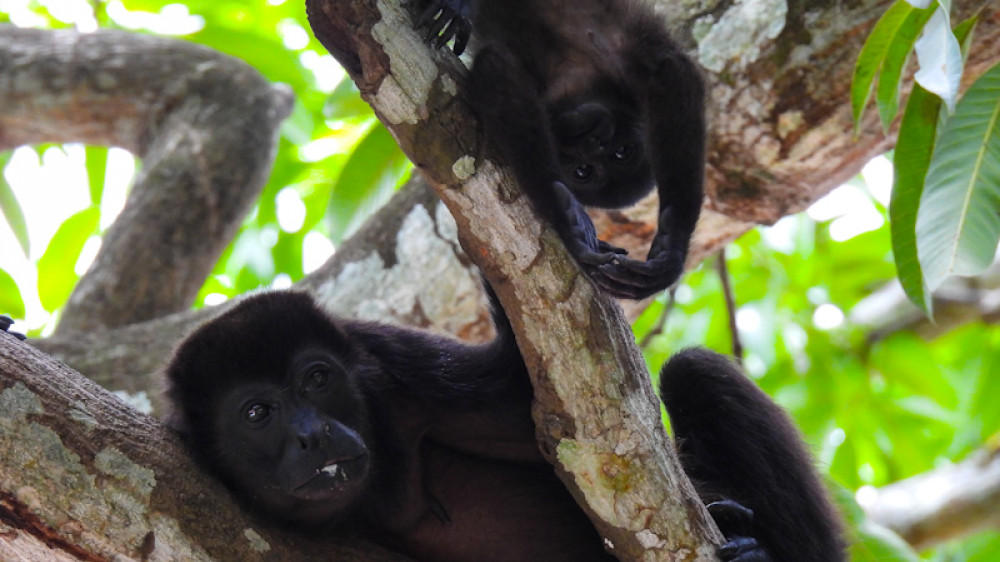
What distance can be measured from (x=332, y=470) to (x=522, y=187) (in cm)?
97

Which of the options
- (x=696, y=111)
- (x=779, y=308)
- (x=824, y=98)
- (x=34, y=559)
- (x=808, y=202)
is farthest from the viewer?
(x=779, y=308)

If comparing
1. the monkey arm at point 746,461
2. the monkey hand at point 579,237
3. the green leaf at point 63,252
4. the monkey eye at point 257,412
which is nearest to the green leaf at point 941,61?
the monkey hand at point 579,237

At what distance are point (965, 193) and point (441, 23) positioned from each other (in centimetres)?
159

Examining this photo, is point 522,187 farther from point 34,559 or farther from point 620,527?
point 34,559

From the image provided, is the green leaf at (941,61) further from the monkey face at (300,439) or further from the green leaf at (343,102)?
the green leaf at (343,102)

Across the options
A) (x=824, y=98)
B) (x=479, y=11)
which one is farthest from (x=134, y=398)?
(x=824, y=98)

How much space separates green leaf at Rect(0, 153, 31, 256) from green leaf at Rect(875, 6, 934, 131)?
467 cm

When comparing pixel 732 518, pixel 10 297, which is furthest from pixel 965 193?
pixel 10 297

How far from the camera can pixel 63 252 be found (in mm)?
5895

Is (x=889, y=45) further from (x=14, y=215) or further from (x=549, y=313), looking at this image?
(x=14, y=215)

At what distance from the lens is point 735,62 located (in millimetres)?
4125

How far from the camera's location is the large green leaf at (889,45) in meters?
3.06

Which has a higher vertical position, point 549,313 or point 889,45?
point 889,45

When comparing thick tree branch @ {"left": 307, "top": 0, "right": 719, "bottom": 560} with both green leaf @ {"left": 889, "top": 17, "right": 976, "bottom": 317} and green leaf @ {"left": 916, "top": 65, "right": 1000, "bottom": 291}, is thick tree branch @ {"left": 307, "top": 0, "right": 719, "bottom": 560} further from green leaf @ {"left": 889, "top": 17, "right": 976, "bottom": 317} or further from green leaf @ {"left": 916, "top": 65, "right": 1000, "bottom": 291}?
green leaf @ {"left": 889, "top": 17, "right": 976, "bottom": 317}
